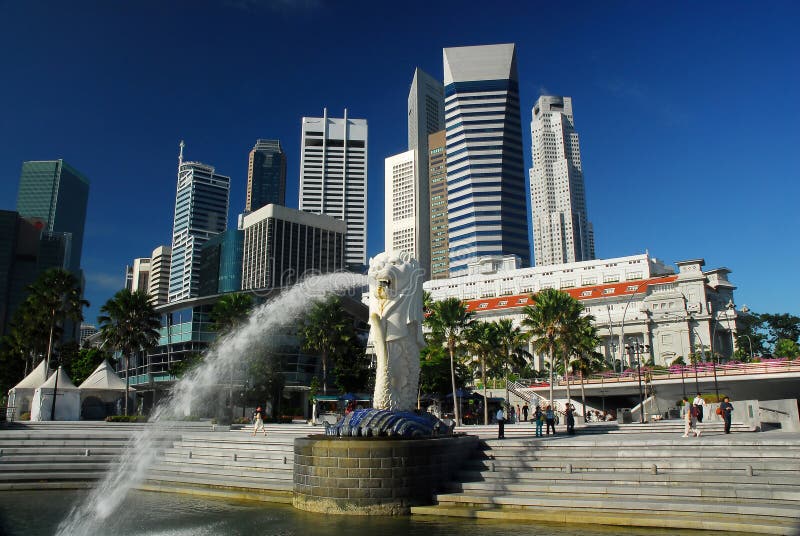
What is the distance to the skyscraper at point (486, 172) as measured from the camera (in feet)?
586

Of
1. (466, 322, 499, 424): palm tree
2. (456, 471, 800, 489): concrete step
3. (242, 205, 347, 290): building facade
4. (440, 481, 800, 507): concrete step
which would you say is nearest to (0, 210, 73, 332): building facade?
(242, 205, 347, 290): building facade

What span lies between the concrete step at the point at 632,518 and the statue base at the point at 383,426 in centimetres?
234

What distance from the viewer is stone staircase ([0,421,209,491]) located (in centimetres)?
2331

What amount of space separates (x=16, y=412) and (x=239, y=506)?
30971mm

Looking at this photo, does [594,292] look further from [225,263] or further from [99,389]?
[225,263]

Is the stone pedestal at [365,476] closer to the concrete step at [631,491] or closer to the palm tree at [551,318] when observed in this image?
the concrete step at [631,491]

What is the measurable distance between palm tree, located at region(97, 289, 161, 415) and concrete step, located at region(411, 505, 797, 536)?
3763 centimetres

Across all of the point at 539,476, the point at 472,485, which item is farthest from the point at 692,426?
the point at 472,485

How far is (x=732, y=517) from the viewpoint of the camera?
14.5 meters

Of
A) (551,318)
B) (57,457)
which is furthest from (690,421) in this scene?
(57,457)

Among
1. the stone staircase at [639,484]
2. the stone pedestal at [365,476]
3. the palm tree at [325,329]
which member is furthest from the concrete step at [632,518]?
the palm tree at [325,329]

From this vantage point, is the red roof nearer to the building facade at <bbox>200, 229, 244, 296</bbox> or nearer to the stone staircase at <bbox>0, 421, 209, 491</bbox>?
the stone staircase at <bbox>0, 421, 209, 491</bbox>

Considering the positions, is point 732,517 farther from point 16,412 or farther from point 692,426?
point 16,412

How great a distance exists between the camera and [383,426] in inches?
721
